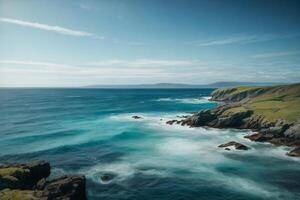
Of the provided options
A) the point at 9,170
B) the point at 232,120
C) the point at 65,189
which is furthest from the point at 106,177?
the point at 232,120

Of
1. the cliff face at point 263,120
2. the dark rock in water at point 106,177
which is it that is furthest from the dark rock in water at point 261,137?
the dark rock in water at point 106,177

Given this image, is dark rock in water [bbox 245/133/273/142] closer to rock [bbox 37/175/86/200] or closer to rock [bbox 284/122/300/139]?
rock [bbox 284/122/300/139]

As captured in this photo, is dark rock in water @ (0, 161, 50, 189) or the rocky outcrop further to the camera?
dark rock in water @ (0, 161, 50, 189)

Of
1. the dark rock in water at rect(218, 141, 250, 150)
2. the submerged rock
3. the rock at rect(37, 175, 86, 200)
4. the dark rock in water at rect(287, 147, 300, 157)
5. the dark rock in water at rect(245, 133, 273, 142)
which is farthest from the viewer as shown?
the dark rock in water at rect(245, 133, 273, 142)

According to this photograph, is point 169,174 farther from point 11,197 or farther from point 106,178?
point 11,197

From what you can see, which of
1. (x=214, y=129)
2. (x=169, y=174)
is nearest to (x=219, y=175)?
(x=169, y=174)

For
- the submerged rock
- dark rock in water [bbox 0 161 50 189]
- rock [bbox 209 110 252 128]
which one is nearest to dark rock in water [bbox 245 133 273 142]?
rock [bbox 209 110 252 128]
